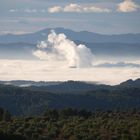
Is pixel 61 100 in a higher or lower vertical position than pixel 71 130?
higher

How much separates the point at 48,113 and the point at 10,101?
281ft

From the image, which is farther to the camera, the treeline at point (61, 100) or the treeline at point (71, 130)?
the treeline at point (61, 100)

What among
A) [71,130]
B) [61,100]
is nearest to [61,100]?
[61,100]

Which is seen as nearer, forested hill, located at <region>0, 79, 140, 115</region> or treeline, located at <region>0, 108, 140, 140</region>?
treeline, located at <region>0, 108, 140, 140</region>

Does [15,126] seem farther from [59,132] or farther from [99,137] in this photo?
[99,137]

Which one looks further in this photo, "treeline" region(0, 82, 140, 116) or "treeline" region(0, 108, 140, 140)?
"treeline" region(0, 82, 140, 116)

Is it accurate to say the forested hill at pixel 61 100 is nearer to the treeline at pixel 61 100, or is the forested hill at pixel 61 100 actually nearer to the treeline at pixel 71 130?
the treeline at pixel 61 100

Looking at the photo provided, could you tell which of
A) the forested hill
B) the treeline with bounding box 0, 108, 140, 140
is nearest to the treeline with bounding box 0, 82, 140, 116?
the forested hill

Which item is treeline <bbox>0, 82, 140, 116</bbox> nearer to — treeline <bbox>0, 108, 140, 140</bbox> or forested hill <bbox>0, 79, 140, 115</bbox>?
forested hill <bbox>0, 79, 140, 115</bbox>

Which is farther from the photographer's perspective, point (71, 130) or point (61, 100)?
point (61, 100)

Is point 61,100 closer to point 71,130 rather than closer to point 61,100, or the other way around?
point 61,100

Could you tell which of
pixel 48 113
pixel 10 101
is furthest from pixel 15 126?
pixel 10 101

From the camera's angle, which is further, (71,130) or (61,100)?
(61,100)

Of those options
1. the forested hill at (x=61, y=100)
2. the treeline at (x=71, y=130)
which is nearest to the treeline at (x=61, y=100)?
the forested hill at (x=61, y=100)
